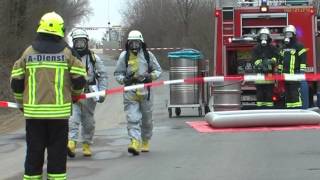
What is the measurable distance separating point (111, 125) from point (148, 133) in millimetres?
5644

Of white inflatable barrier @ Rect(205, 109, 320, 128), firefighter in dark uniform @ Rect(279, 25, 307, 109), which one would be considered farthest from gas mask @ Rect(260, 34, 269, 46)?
white inflatable barrier @ Rect(205, 109, 320, 128)

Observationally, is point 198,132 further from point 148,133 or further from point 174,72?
point 174,72

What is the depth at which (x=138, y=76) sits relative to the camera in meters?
10.5

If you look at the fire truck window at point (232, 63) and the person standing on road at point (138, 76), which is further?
the fire truck window at point (232, 63)

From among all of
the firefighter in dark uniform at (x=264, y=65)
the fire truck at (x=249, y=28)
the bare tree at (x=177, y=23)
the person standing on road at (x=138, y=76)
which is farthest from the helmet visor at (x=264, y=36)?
the bare tree at (x=177, y=23)

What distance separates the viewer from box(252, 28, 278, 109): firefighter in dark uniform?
49.2 feet

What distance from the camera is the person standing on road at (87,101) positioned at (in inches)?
403

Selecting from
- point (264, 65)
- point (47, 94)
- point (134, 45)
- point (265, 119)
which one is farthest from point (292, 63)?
point (47, 94)

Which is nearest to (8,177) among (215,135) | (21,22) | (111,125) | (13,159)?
(13,159)

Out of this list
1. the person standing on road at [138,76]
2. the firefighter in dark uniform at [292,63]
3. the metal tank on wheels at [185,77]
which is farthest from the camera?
the metal tank on wheels at [185,77]

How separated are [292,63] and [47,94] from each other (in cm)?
951

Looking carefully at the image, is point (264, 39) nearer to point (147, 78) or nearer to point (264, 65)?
point (264, 65)

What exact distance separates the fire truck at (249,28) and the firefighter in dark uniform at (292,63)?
6.60 ft

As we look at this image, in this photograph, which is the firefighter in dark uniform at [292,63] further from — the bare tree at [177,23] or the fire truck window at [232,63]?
Result: the bare tree at [177,23]
